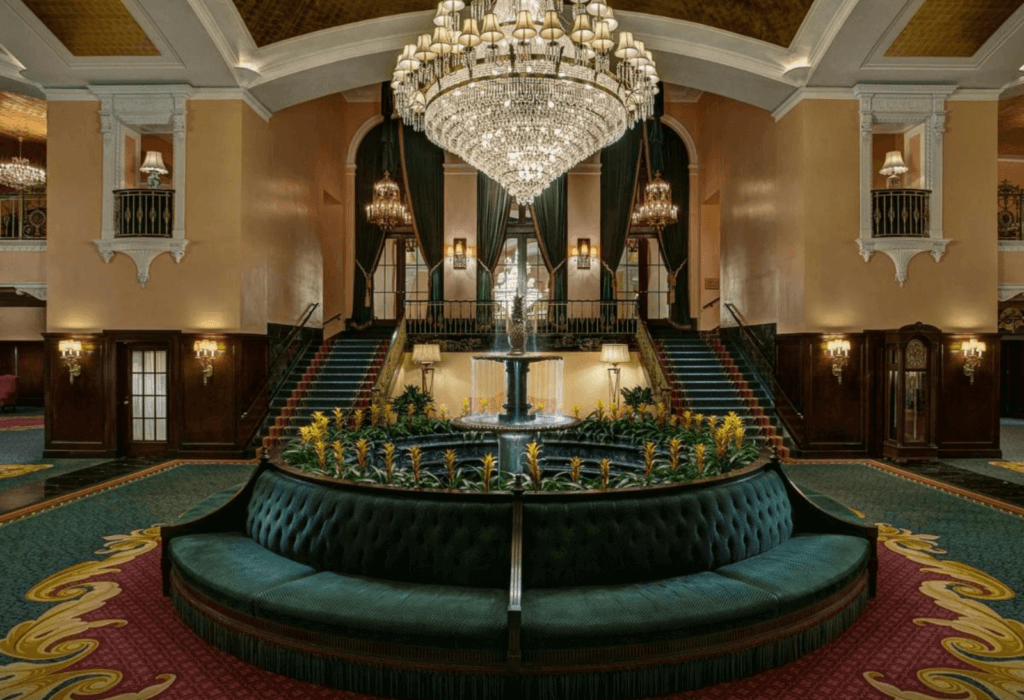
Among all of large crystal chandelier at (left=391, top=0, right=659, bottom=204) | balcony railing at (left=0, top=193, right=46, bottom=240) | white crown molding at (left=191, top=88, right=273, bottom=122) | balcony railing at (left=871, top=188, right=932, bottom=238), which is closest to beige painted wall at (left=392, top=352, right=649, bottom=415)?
balcony railing at (left=871, top=188, right=932, bottom=238)

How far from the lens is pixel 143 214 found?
10.0 meters

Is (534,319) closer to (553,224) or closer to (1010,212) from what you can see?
(553,224)

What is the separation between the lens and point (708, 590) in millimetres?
3369

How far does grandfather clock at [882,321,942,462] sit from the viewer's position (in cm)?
965

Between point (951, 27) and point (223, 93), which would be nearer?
point (951, 27)

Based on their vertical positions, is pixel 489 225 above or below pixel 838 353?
above

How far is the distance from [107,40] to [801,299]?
1102 centimetres

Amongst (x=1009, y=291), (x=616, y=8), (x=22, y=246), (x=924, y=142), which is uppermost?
(x=616, y=8)

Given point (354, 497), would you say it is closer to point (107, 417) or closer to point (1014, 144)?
point (107, 417)

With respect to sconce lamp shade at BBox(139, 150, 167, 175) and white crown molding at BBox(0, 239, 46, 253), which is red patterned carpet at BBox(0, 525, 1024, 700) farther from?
white crown molding at BBox(0, 239, 46, 253)

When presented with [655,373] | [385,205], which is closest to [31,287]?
[385,205]

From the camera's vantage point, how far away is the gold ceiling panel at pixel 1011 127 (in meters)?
12.6

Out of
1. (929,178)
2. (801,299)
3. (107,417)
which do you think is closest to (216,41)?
(107,417)

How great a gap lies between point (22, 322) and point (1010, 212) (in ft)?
77.8
